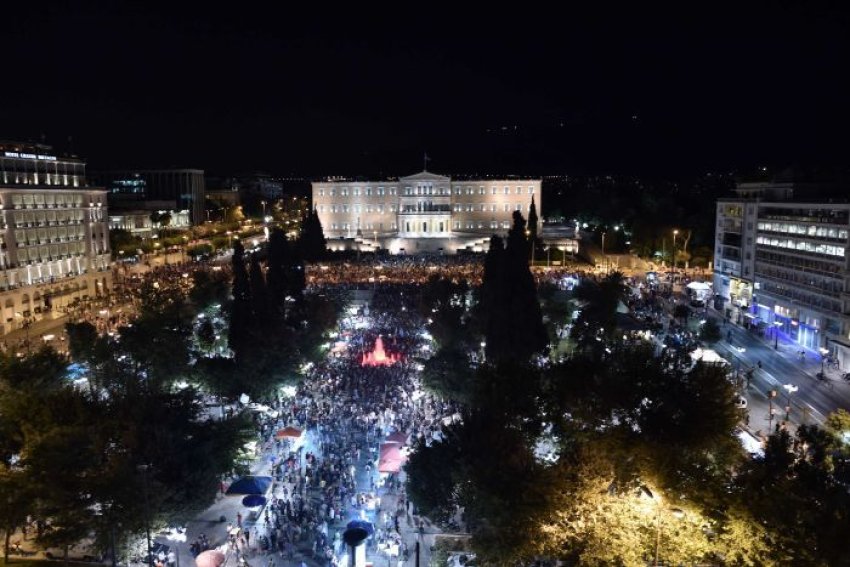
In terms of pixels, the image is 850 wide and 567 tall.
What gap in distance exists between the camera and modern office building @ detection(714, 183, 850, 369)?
127 ft

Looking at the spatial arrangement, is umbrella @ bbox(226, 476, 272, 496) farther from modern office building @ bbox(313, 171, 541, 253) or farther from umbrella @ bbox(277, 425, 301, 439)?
modern office building @ bbox(313, 171, 541, 253)

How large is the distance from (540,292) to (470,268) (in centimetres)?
2232

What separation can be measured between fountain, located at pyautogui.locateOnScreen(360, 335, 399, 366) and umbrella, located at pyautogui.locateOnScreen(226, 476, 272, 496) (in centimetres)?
1626

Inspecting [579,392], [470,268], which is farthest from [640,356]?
[470,268]

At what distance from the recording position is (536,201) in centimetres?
9831

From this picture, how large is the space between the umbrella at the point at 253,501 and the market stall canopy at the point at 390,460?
4.30 m

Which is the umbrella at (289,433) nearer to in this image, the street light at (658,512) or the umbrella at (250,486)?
the umbrella at (250,486)

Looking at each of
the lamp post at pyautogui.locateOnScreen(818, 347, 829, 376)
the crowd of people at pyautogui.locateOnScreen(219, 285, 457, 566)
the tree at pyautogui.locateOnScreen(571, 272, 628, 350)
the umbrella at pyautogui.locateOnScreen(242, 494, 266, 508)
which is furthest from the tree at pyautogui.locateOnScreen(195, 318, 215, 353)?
the lamp post at pyautogui.locateOnScreen(818, 347, 829, 376)

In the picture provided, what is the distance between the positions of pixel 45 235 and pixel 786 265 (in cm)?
5891

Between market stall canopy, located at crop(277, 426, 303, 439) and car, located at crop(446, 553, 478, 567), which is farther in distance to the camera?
market stall canopy, located at crop(277, 426, 303, 439)

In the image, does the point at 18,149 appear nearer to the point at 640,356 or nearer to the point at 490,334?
the point at 490,334

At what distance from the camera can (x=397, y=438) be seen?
2545 centimetres

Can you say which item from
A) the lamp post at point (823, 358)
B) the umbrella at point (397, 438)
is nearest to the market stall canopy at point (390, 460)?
the umbrella at point (397, 438)

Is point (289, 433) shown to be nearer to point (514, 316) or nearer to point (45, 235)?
point (514, 316)
